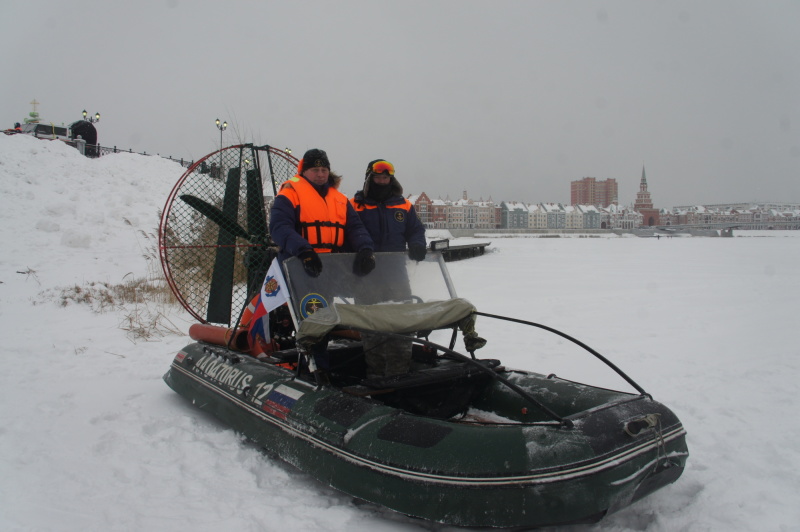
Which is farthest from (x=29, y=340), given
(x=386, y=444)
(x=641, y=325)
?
(x=641, y=325)

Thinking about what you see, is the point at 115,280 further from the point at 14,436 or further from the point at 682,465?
the point at 682,465

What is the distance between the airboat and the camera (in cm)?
224

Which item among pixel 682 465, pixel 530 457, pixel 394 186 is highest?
pixel 394 186

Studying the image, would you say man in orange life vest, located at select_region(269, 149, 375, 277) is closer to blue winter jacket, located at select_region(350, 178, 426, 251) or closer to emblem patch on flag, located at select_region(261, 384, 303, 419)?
blue winter jacket, located at select_region(350, 178, 426, 251)

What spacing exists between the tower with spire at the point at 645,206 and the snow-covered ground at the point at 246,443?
128 metres

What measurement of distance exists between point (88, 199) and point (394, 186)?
1601cm

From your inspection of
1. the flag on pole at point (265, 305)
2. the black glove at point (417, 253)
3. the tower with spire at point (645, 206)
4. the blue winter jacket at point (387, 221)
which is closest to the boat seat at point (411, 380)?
the flag on pole at point (265, 305)

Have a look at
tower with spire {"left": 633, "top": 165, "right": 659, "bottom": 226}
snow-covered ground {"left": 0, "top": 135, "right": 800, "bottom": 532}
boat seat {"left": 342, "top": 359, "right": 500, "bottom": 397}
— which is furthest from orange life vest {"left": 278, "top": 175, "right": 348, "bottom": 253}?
tower with spire {"left": 633, "top": 165, "right": 659, "bottom": 226}

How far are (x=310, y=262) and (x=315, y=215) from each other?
2.34ft

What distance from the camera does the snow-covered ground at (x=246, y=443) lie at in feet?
8.43

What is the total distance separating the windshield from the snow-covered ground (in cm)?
104

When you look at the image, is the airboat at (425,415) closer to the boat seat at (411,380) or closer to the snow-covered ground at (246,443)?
the boat seat at (411,380)

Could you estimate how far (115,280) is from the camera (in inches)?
402

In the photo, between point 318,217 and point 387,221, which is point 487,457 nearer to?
point 318,217
